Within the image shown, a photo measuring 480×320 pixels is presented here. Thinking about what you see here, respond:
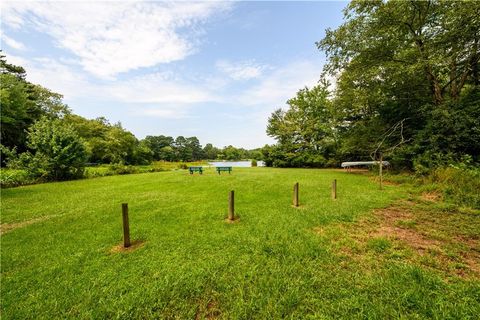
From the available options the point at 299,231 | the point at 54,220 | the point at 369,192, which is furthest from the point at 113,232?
the point at 369,192

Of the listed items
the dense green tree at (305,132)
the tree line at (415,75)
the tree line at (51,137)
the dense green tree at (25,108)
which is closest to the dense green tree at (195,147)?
the tree line at (51,137)

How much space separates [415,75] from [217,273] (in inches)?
596

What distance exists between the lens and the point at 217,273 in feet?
9.17

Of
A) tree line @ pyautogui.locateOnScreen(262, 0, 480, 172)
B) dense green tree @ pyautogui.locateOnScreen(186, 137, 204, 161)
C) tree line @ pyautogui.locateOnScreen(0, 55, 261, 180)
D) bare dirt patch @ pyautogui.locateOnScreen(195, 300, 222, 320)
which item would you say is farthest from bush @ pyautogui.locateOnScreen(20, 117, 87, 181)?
dense green tree @ pyautogui.locateOnScreen(186, 137, 204, 161)

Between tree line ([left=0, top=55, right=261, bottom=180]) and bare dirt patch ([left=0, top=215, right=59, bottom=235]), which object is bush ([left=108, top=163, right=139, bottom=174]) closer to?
tree line ([left=0, top=55, right=261, bottom=180])

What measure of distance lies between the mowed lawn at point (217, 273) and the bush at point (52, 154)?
32.9 feet

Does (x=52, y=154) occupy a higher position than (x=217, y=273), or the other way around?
(x=52, y=154)

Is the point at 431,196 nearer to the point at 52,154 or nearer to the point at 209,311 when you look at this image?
the point at 209,311

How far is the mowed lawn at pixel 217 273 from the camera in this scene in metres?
2.18

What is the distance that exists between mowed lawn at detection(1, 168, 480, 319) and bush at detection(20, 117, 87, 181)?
10.0 metres

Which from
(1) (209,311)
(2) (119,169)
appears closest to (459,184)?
(1) (209,311)

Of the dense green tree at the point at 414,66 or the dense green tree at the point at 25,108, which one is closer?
the dense green tree at the point at 414,66

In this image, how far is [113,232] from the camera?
4.41m

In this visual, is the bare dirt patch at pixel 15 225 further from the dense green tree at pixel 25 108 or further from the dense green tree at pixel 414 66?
the dense green tree at pixel 25 108
